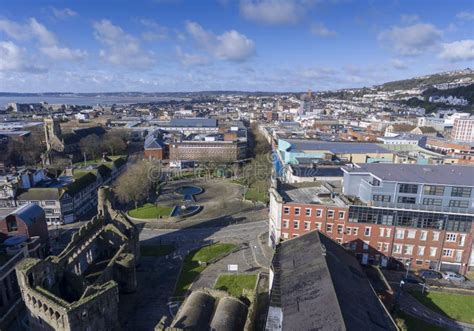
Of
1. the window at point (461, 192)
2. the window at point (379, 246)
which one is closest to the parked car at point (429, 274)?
the window at point (379, 246)

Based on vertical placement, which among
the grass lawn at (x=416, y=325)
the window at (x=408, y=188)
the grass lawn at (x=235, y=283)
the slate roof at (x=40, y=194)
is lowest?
the grass lawn at (x=235, y=283)

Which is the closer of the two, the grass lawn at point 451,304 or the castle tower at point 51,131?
the grass lawn at point 451,304

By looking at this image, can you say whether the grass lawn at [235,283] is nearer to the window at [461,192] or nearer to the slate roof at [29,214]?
the window at [461,192]

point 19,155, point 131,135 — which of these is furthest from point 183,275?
point 131,135

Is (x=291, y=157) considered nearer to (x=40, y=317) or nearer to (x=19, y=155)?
(x=40, y=317)

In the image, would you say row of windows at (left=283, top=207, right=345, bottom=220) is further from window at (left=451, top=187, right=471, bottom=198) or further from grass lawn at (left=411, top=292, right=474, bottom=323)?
window at (left=451, top=187, right=471, bottom=198)

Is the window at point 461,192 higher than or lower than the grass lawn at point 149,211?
higher

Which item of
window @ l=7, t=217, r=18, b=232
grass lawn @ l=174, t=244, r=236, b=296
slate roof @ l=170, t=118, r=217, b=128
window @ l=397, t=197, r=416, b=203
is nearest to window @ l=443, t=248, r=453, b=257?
window @ l=397, t=197, r=416, b=203

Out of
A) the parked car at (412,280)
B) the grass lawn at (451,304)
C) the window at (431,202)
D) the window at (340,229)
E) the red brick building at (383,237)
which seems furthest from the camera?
the window at (340,229)
